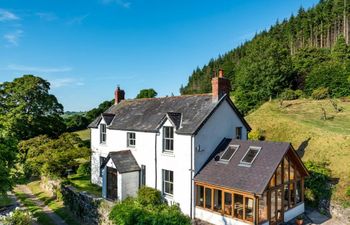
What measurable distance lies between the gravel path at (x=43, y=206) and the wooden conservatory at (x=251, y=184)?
11806 millimetres

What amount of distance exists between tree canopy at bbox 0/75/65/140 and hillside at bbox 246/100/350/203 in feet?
121

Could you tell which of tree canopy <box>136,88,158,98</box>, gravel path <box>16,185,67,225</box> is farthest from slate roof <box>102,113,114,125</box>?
tree canopy <box>136,88,158,98</box>

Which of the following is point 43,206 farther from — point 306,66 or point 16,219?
point 306,66

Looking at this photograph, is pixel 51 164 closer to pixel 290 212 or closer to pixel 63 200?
pixel 63 200

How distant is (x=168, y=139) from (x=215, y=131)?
3.80 m

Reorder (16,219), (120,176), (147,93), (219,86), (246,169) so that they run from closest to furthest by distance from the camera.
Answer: (16,219)
(246,169)
(219,86)
(120,176)
(147,93)

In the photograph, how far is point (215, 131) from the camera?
66.2 feet

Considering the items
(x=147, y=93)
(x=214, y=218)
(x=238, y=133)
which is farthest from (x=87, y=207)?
(x=147, y=93)

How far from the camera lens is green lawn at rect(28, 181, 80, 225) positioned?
2198 cm

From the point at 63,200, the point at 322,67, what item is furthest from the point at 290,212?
the point at 322,67

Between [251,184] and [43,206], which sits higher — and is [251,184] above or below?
above

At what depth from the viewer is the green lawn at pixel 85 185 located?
25791mm

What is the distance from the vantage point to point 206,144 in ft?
63.9

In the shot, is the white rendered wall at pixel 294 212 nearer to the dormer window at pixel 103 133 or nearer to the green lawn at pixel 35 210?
the green lawn at pixel 35 210
